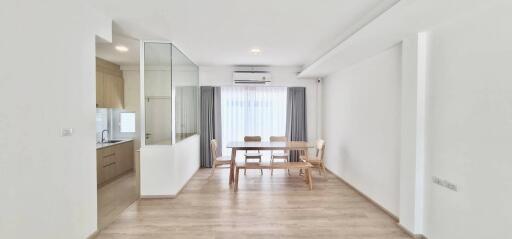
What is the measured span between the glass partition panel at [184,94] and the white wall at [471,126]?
356cm

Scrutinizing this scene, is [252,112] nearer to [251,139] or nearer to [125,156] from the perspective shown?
[251,139]

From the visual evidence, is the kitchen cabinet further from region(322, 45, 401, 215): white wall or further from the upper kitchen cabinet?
region(322, 45, 401, 215): white wall

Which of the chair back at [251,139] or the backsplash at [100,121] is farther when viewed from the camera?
the chair back at [251,139]

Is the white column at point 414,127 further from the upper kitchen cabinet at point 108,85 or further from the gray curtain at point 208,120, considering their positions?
the upper kitchen cabinet at point 108,85

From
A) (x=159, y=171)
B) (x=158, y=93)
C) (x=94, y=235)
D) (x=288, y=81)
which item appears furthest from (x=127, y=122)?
(x=288, y=81)

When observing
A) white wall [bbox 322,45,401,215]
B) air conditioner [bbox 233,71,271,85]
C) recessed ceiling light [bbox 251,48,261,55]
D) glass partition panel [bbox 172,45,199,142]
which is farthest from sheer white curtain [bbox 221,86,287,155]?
recessed ceiling light [bbox 251,48,261,55]

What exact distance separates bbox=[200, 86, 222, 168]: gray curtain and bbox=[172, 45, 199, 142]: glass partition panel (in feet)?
0.87

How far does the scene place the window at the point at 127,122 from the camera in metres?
5.57

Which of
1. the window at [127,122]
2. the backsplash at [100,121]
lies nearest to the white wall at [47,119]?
the backsplash at [100,121]

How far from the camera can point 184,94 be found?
4.52 m

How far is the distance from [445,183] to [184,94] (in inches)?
159

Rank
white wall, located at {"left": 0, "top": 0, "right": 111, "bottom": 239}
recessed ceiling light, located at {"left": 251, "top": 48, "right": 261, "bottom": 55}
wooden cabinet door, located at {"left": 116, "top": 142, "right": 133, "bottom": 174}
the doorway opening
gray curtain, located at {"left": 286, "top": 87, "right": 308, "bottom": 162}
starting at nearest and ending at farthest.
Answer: white wall, located at {"left": 0, "top": 0, "right": 111, "bottom": 239} → the doorway opening → recessed ceiling light, located at {"left": 251, "top": 48, "right": 261, "bottom": 55} → wooden cabinet door, located at {"left": 116, "top": 142, "right": 133, "bottom": 174} → gray curtain, located at {"left": 286, "top": 87, "right": 308, "bottom": 162}

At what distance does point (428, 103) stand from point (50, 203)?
3682 mm

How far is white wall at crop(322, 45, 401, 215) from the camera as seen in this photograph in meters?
3.07
